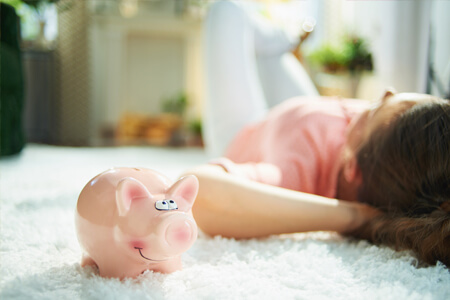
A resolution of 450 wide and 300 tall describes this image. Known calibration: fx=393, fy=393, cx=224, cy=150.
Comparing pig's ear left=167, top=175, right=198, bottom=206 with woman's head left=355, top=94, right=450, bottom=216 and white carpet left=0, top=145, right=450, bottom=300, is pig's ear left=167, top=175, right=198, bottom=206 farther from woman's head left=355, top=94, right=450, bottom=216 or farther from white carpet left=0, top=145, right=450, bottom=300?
woman's head left=355, top=94, right=450, bottom=216

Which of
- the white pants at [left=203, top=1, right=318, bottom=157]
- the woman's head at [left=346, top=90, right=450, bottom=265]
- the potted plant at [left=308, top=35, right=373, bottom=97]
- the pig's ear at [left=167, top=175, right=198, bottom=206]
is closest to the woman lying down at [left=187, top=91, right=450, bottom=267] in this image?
the woman's head at [left=346, top=90, right=450, bottom=265]

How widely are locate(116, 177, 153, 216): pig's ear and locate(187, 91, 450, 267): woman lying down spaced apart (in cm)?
19

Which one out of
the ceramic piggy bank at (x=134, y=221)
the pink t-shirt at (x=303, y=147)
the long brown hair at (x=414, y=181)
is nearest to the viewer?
the ceramic piggy bank at (x=134, y=221)

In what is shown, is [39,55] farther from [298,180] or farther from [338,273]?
[338,273]

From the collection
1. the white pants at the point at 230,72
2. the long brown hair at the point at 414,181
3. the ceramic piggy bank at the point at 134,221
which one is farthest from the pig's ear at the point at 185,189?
the white pants at the point at 230,72

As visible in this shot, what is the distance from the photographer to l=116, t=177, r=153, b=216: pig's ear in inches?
15.2

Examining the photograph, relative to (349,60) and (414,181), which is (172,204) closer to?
(414,181)

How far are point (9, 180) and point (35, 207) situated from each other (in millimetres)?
357

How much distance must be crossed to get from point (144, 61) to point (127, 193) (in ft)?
11.3

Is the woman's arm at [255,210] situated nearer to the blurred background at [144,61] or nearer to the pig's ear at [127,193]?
the pig's ear at [127,193]

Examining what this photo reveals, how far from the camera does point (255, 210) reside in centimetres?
58

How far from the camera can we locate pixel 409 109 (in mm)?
604

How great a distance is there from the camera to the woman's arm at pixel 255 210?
579mm

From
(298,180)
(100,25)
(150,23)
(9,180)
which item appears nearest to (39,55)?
(100,25)
